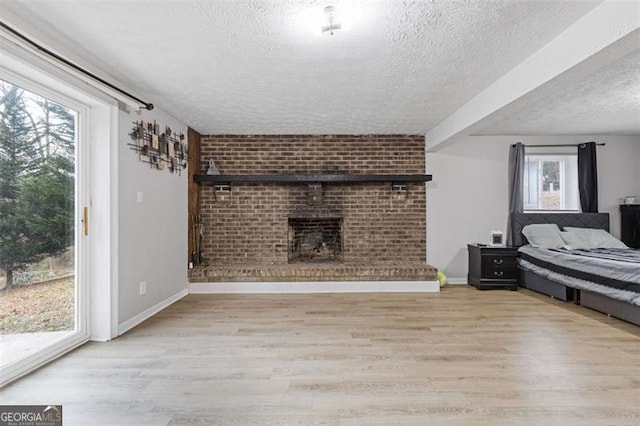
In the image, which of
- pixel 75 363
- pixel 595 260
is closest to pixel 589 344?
pixel 595 260

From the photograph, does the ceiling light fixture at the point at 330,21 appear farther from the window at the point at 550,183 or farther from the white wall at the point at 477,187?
the window at the point at 550,183

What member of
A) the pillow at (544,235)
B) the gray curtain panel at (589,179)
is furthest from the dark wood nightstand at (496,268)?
the gray curtain panel at (589,179)

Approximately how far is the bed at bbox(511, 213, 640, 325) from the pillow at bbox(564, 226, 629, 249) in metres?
0.22

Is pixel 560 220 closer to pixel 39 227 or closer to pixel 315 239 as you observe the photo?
pixel 315 239

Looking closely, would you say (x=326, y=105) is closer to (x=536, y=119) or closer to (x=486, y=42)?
(x=486, y=42)

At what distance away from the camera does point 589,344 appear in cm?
266

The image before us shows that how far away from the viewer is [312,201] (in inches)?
191

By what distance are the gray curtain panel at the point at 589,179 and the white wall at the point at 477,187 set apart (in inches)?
8.3

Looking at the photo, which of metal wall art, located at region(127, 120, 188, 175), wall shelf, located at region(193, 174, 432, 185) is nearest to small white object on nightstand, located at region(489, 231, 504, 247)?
wall shelf, located at region(193, 174, 432, 185)

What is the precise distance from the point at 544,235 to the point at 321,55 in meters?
4.23

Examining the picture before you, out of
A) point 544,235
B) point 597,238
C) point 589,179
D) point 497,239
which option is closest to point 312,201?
point 497,239

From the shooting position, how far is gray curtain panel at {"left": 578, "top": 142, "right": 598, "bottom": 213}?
4.96m

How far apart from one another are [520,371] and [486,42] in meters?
2.30

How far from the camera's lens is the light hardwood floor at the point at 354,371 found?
1763 mm
